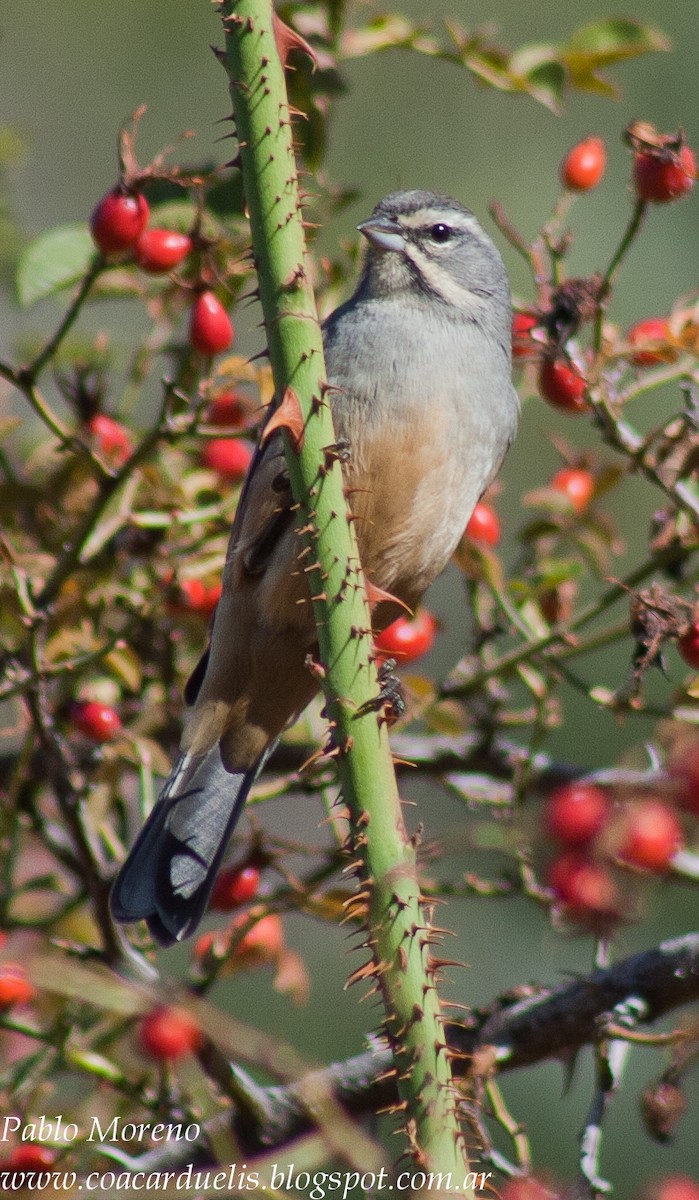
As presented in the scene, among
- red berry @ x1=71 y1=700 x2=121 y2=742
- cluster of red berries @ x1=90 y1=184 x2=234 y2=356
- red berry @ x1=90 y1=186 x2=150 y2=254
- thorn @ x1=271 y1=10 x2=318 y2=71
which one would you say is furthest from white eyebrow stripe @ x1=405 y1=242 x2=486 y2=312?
thorn @ x1=271 y1=10 x2=318 y2=71

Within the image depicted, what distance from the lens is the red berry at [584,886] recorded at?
2.59 m

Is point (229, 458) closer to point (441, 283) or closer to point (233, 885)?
point (441, 283)

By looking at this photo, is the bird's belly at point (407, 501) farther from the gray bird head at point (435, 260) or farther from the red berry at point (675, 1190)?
the red berry at point (675, 1190)

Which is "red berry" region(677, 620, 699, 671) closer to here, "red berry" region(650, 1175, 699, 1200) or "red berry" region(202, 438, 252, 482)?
"red berry" region(650, 1175, 699, 1200)

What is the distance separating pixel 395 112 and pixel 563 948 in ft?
12.9

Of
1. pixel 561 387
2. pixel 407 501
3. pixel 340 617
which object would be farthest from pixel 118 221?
pixel 340 617

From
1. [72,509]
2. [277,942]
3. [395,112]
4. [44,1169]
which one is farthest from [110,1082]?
[395,112]

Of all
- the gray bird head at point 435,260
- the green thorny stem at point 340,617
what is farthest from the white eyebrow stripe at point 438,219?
the green thorny stem at point 340,617

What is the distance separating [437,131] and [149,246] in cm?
399

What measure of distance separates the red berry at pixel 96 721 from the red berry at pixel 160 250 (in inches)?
37.7

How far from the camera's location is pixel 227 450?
355 cm

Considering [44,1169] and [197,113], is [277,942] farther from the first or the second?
[197,113]

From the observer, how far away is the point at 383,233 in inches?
141

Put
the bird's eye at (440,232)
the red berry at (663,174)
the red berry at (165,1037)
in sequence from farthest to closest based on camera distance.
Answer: the bird's eye at (440,232) → the red berry at (663,174) → the red berry at (165,1037)
